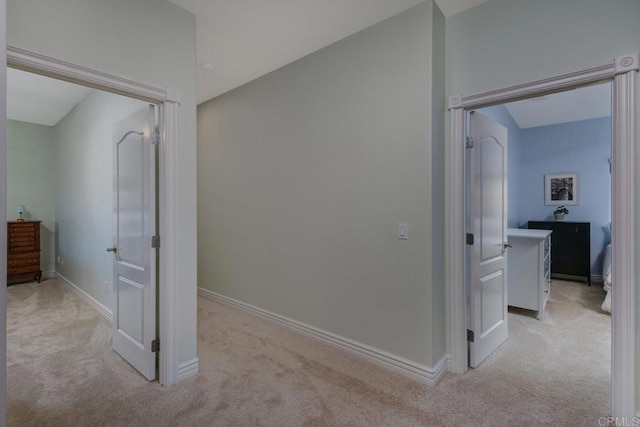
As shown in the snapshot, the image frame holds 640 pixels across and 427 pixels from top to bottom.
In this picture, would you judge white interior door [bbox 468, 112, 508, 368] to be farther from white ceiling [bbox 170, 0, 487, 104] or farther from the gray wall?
white ceiling [bbox 170, 0, 487, 104]

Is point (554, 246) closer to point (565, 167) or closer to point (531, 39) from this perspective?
point (565, 167)

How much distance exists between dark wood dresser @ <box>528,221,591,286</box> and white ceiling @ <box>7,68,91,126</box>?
7.24 meters

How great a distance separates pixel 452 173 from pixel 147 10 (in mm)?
2312

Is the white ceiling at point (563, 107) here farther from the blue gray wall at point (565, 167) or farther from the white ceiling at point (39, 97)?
the white ceiling at point (39, 97)

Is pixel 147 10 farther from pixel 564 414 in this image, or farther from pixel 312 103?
pixel 564 414

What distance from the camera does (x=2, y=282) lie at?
0.84 meters

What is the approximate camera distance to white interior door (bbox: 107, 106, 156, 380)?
7.14 feet

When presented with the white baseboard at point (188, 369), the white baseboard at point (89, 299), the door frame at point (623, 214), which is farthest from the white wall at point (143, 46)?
the door frame at point (623, 214)

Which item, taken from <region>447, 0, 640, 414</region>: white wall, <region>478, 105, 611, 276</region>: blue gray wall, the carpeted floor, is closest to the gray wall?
<region>447, 0, 640, 414</region>: white wall

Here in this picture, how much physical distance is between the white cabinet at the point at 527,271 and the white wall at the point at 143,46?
338 cm

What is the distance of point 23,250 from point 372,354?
18.0 ft

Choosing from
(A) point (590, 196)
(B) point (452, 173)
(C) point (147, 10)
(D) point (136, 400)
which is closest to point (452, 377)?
(B) point (452, 173)

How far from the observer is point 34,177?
16.9ft

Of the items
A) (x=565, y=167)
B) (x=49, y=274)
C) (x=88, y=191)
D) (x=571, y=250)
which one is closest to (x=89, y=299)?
(x=88, y=191)
